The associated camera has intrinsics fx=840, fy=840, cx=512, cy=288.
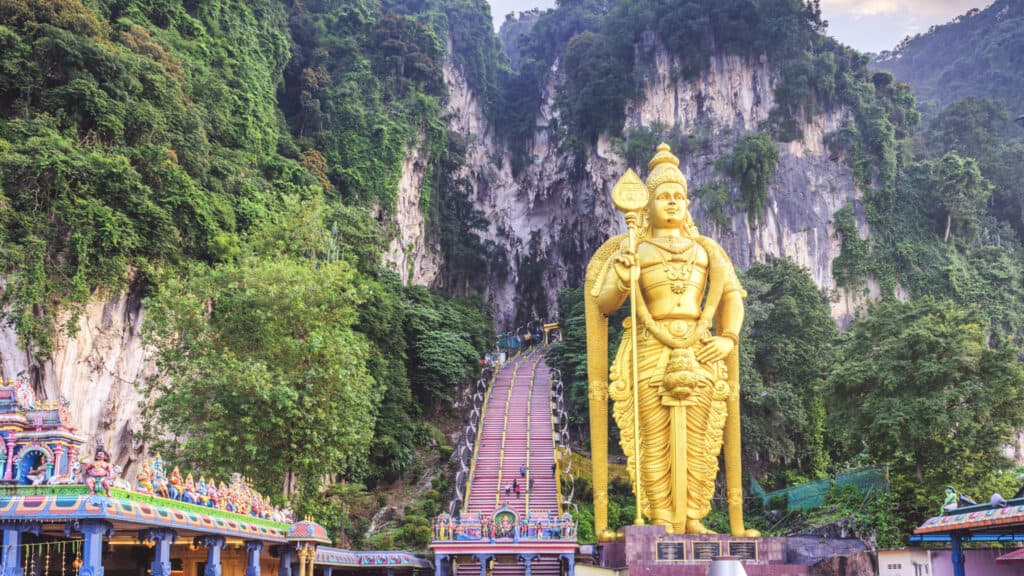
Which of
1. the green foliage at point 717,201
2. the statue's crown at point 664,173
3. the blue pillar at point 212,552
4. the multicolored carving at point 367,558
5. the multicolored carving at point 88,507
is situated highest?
the green foliage at point 717,201

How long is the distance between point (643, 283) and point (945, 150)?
28434 mm

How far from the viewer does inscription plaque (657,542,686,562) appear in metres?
10.2

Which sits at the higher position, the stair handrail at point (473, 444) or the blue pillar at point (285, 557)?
the stair handrail at point (473, 444)

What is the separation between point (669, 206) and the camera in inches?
457

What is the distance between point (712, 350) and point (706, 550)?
2.59 metres

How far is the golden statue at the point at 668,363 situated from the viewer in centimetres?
1105

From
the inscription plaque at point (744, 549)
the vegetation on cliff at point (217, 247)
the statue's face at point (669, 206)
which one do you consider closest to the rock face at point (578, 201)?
the vegetation on cliff at point (217, 247)

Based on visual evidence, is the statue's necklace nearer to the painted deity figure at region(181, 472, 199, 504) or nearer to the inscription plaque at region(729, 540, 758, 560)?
the inscription plaque at region(729, 540, 758, 560)

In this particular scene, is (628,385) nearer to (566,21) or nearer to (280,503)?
(280,503)

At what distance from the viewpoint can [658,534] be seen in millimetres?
10336

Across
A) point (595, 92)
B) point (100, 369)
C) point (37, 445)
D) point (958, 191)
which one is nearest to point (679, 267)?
point (37, 445)

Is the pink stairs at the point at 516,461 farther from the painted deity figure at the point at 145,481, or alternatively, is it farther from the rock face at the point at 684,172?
the rock face at the point at 684,172

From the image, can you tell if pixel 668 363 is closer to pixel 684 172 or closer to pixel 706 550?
pixel 706 550

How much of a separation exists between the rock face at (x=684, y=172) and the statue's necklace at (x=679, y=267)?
18.8 meters
